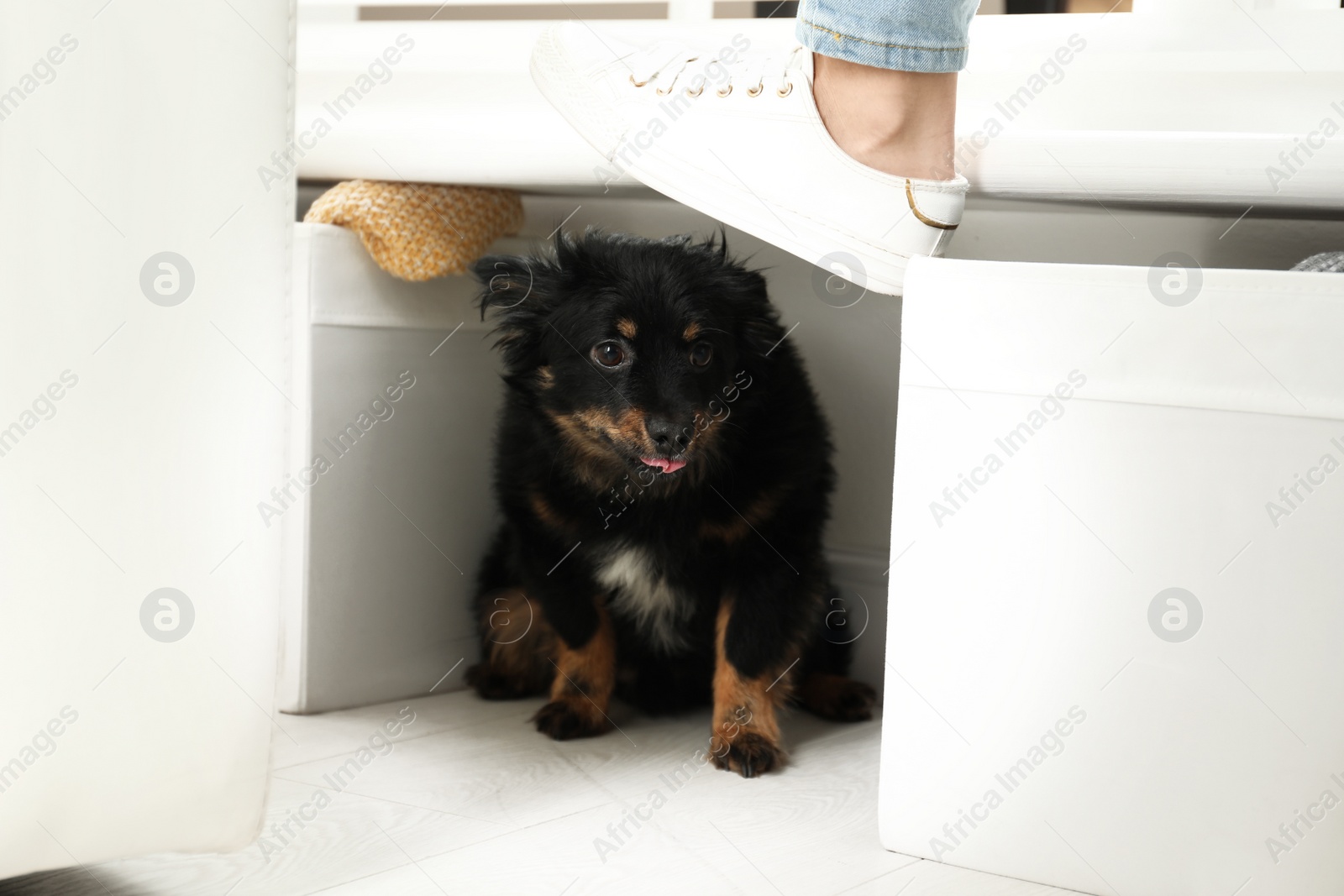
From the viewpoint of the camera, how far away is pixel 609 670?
66.0 inches

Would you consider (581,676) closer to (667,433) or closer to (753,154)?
(667,433)

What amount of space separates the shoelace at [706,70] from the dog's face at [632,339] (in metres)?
0.24

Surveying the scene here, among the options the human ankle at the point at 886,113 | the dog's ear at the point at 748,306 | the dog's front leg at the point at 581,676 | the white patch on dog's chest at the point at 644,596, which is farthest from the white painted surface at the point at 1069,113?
the dog's front leg at the point at 581,676

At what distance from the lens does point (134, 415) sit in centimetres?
90

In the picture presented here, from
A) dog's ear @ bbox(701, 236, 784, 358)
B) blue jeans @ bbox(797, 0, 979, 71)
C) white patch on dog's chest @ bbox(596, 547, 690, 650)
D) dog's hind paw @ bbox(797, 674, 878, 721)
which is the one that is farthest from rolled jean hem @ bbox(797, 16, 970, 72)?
dog's hind paw @ bbox(797, 674, 878, 721)

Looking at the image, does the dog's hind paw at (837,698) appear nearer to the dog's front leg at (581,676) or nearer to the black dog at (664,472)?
the black dog at (664,472)

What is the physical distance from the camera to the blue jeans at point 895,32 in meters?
1.19

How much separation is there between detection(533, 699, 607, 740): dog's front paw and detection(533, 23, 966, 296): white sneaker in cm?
77

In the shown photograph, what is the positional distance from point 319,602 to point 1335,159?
1471mm

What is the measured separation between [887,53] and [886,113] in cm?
7

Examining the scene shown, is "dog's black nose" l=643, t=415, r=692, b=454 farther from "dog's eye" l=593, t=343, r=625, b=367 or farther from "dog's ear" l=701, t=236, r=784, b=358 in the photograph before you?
"dog's ear" l=701, t=236, r=784, b=358

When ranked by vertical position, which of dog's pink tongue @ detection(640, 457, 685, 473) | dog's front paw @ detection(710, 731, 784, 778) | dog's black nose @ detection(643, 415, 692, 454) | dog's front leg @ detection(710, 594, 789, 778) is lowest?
dog's front paw @ detection(710, 731, 784, 778)

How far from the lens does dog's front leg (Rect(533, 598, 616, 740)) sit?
162 cm

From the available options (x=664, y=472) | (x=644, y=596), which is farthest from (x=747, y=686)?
(x=664, y=472)
